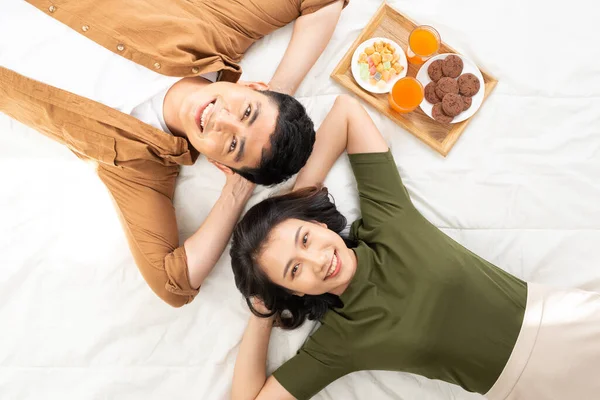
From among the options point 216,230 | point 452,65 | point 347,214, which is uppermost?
point 452,65

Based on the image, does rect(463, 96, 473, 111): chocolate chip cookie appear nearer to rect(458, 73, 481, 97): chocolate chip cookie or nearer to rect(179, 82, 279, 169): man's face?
rect(458, 73, 481, 97): chocolate chip cookie

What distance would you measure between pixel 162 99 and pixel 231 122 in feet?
1.34

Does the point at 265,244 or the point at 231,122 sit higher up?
the point at 231,122

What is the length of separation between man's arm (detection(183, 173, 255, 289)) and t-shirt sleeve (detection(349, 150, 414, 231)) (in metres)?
0.41

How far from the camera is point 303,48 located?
171cm

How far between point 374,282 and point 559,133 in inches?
34.3

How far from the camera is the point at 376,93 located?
1.77 meters

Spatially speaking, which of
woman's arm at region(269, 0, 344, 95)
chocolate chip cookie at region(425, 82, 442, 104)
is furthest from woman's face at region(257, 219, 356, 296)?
chocolate chip cookie at region(425, 82, 442, 104)

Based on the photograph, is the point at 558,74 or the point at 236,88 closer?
the point at 236,88

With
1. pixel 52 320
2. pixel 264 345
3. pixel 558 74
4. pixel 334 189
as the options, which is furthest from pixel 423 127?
pixel 52 320

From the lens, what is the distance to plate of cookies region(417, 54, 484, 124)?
1.70 metres

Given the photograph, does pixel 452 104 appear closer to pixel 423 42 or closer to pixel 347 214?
pixel 423 42

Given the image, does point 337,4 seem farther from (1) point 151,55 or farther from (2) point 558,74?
(2) point 558,74

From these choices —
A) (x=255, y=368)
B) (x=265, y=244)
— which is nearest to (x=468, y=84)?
(x=265, y=244)
